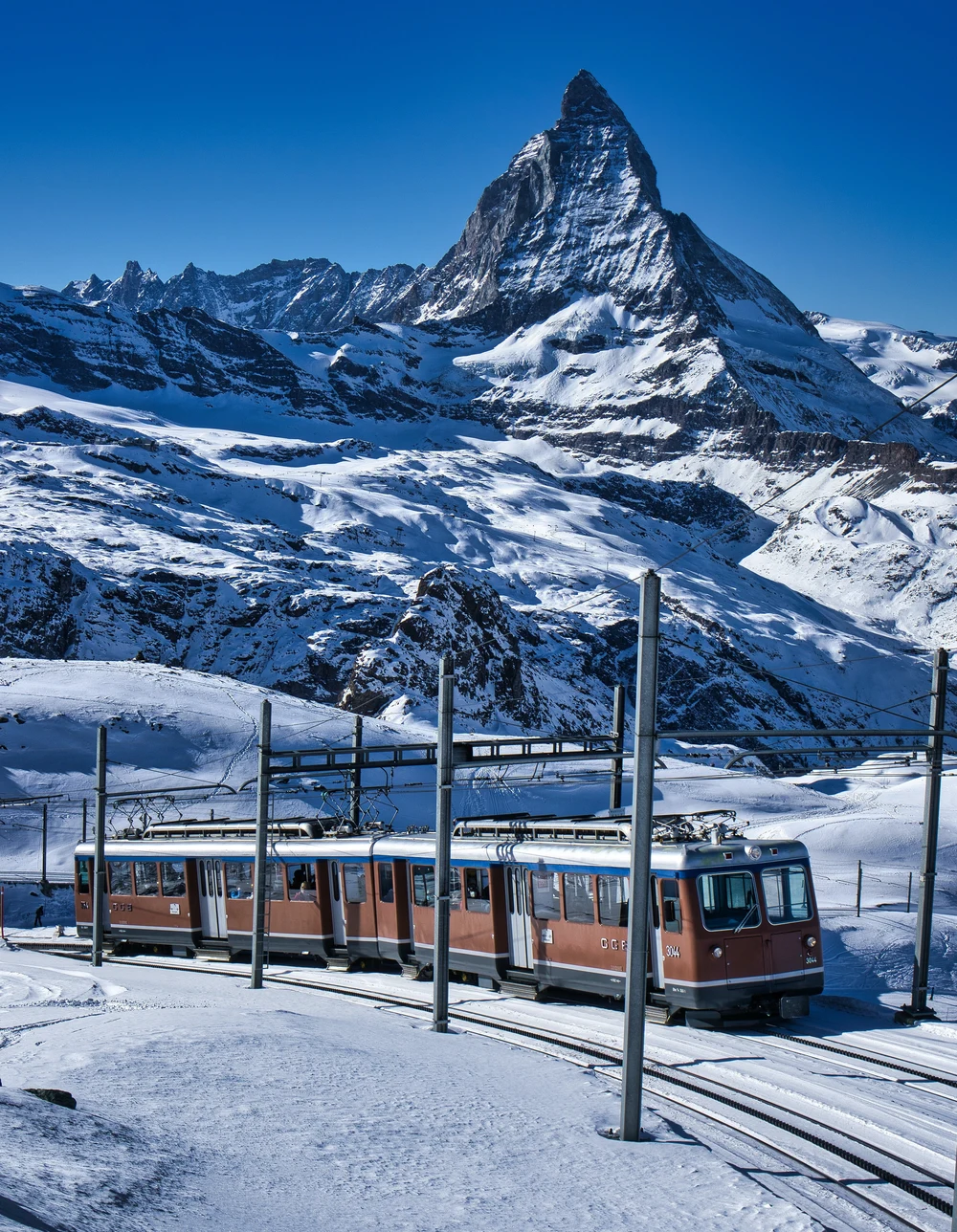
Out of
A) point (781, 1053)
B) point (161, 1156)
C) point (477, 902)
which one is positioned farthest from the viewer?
point (477, 902)

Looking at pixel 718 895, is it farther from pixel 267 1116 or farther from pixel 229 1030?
pixel 267 1116

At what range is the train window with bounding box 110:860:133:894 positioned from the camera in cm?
3966

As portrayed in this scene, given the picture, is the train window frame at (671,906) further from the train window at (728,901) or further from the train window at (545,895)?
the train window at (545,895)

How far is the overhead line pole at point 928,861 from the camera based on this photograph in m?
23.2

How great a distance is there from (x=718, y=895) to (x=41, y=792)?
52.9 meters

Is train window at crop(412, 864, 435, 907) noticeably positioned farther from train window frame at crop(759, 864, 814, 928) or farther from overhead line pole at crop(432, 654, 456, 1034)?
train window frame at crop(759, 864, 814, 928)

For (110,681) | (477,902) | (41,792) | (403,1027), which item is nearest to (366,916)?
(477,902)

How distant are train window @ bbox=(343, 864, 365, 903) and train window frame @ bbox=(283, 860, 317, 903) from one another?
1265 millimetres

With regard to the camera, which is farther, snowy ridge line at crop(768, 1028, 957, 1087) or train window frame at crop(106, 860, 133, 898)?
train window frame at crop(106, 860, 133, 898)

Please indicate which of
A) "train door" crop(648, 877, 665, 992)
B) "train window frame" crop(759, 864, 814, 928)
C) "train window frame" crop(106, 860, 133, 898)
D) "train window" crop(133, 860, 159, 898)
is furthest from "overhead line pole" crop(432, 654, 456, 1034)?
"train window frame" crop(106, 860, 133, 898)

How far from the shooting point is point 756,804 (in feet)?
224

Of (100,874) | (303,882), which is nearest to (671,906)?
(303,882)

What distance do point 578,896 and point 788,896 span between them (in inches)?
162

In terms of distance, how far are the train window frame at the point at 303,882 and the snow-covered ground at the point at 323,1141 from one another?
1327cm
